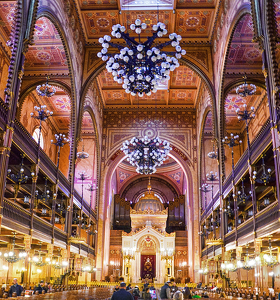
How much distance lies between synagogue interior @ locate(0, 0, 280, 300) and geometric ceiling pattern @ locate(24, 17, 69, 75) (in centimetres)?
7

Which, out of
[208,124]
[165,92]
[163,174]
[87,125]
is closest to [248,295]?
[208,124]

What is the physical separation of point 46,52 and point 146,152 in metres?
8.21

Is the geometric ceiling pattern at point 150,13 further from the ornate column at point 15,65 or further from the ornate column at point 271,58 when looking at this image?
the ornate column at point 271,58

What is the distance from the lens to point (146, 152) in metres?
16.5

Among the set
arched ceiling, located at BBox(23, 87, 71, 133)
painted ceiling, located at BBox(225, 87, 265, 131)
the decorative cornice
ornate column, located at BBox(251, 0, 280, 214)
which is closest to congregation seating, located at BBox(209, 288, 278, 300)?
ornate column, located at BBox(251, 0, 280, 214)

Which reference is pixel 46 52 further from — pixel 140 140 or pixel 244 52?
pixel 244 52

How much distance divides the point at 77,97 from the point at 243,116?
986cm

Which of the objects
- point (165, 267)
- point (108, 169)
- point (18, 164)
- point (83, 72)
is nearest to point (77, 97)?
point (83, 72)

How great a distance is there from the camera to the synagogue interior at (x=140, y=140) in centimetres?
1116

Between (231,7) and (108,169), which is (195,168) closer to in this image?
(108,169)

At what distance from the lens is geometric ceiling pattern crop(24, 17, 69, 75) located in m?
17.4

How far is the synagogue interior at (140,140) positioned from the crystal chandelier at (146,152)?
85mm

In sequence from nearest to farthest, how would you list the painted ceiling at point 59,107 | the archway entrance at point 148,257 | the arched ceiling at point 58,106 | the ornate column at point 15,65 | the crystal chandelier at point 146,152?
the ornate column at point 15,65
the crystal chandelier at point 146,152
the arched ceiling at point 58,106
the painted ceiling at point 59,107
the archway entrance at point 148,257

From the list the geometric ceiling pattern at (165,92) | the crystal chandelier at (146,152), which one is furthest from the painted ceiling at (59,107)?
the crystal chandelier at (146,152)
